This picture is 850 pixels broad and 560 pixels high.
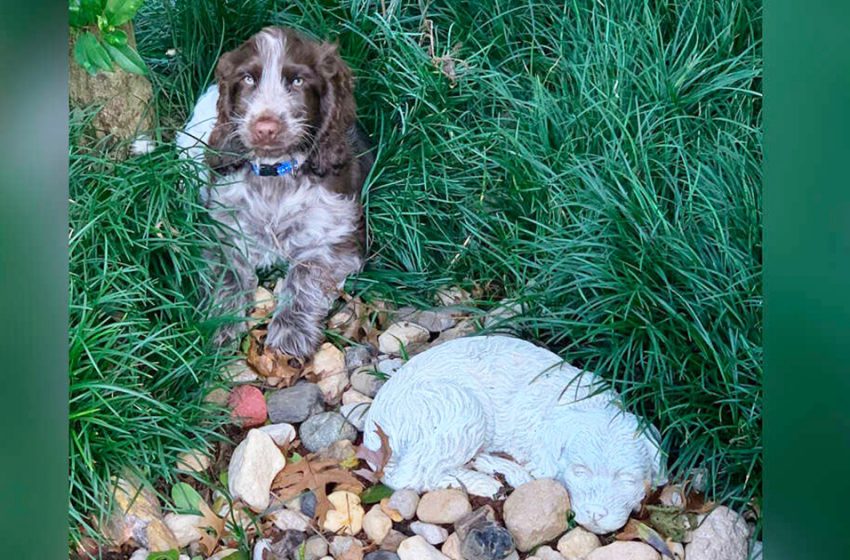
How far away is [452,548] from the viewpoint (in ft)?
5.90

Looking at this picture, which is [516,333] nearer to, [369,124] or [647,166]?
[647,166]

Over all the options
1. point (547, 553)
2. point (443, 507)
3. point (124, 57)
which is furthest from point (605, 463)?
point (124, 57)

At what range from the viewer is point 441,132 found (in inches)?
100

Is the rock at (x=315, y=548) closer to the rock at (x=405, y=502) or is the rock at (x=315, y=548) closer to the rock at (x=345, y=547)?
the rock at (x=345, y=547)

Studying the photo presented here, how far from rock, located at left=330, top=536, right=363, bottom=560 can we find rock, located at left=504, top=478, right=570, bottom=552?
0.90 feet

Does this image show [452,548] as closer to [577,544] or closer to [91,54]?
[577,544]

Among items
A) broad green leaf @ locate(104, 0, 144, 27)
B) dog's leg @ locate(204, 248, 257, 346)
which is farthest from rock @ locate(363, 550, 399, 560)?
broad green leaf @ locate(104, 0, 144, 27)

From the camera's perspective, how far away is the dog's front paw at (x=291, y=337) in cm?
219

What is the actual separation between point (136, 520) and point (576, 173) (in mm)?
1177

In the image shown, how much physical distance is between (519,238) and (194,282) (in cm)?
75

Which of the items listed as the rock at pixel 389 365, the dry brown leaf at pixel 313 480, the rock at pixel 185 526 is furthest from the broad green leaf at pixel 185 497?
the rock at pixel 389 365

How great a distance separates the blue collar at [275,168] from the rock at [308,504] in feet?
2.47
